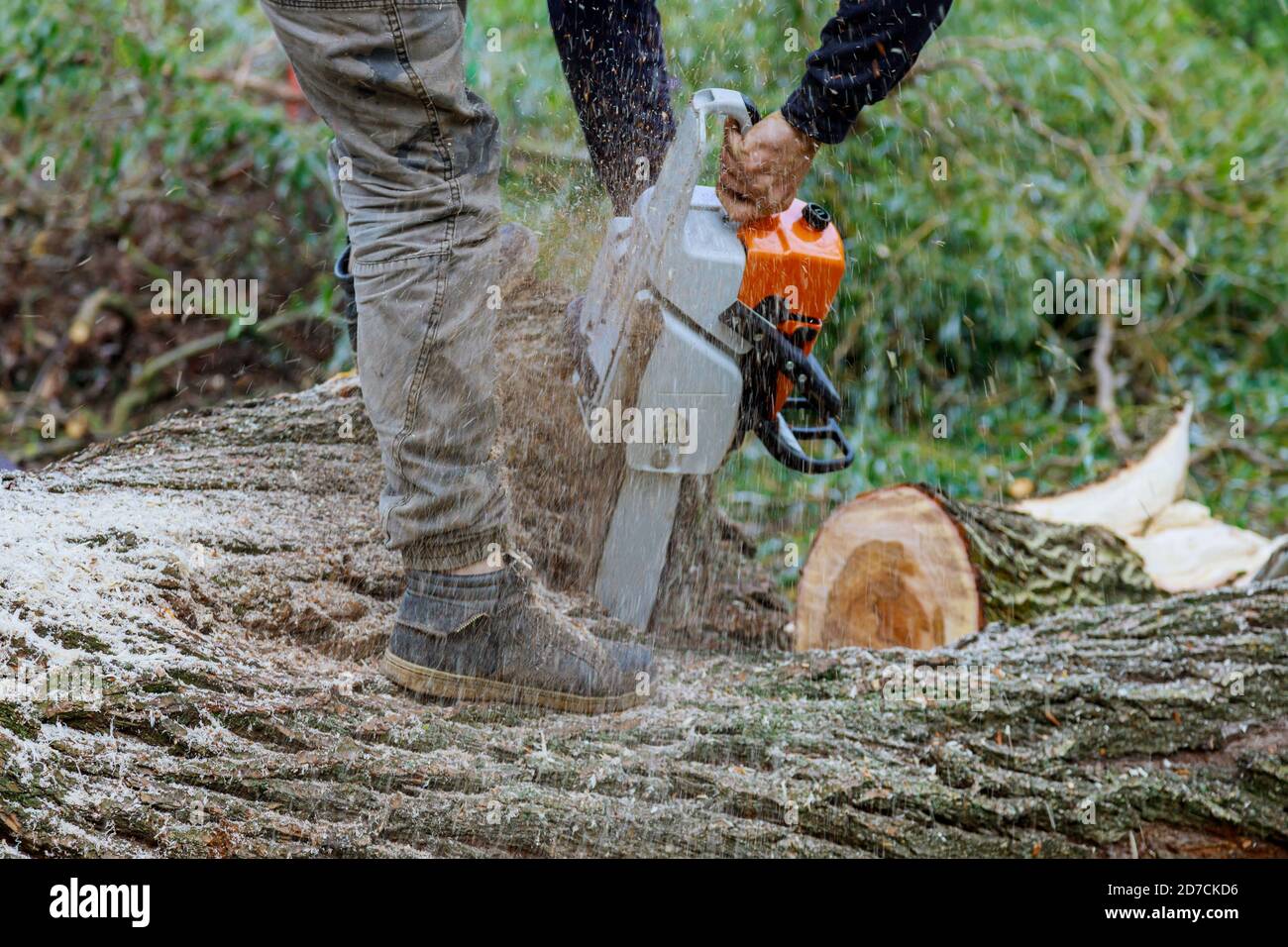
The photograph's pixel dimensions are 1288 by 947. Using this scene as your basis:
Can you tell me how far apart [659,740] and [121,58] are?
3.56 m

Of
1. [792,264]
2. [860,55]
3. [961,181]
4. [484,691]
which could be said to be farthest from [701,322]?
[961,181]

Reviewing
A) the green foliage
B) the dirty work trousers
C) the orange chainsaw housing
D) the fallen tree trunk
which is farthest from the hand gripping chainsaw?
the green foliage

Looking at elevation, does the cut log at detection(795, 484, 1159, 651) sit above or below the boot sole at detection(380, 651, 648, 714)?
above

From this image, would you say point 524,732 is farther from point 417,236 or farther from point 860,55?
point 860,55

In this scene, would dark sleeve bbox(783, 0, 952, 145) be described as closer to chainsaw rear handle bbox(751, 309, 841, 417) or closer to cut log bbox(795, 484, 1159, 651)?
chainsaw rear handle bbox(751, 309, 841, 417)

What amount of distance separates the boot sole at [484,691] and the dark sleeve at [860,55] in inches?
40.6

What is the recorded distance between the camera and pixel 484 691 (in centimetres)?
195

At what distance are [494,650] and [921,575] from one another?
1122mm

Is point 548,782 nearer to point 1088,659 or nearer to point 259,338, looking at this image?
point 1088,659

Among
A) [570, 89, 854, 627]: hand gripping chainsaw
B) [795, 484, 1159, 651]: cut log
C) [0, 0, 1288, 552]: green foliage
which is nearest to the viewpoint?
[570, 89, 854, 627]: hand gripping chainsaw

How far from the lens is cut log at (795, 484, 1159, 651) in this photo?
260 centimetres

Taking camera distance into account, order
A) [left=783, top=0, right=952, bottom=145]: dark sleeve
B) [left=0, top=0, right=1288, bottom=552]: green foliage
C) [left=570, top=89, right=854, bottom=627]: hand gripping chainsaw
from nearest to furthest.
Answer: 1. [left=783, top=0, right=952, bottom=145]: dark sleeve
2. [left=570, top=89, right=854, bottom=627]: hand gripping chainsaw
3. [left=0, top=0, right=1288, bottom=552]: green foliage

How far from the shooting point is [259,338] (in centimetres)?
457

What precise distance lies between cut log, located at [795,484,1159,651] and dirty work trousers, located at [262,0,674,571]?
1077 millimetres
